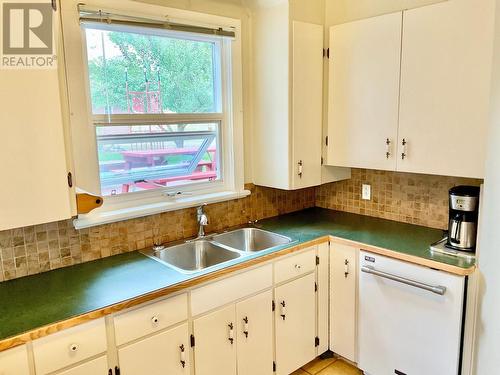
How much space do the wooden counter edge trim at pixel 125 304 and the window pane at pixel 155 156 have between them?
74 centimetres

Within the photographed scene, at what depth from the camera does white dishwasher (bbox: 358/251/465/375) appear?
6.70 ft

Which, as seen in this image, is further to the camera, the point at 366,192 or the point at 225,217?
the point at 366,192

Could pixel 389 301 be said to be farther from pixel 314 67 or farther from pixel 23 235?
pixel 23 235

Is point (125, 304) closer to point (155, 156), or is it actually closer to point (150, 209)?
point (150, 209)

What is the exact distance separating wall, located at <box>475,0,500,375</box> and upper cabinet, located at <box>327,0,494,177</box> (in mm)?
289

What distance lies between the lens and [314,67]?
2627 millimetres

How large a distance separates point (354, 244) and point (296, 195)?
84cm

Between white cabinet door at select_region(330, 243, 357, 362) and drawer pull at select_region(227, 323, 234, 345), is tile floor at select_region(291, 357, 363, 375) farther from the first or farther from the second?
drawer pull at select_region(227, 323, 234, 345)

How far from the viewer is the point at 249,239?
8.91 feet

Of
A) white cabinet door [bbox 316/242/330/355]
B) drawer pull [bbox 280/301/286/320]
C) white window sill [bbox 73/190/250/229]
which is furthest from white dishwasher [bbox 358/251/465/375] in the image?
white window sill [bbox 73/190/250/229]

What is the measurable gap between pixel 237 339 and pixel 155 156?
1132 millimetres

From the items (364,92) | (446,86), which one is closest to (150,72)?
(364,92)

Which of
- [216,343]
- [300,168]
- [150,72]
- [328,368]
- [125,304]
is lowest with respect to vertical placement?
[328,368]

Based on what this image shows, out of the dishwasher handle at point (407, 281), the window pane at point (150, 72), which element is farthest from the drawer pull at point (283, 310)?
the window pane at point (150, 72)
